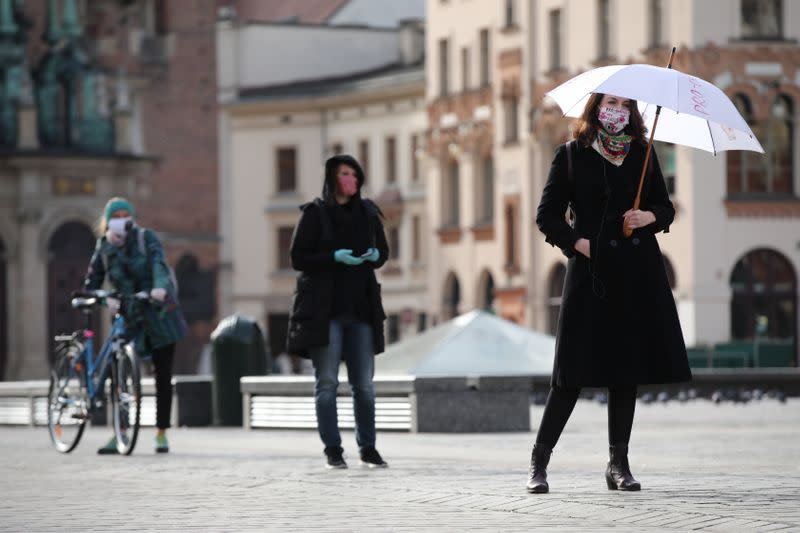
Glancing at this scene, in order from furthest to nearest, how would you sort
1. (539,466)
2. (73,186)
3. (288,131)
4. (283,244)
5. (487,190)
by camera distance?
(283,244) < (288,131) < (73,186) < (487,190) < (539,466)

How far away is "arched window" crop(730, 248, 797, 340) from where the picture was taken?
57281 millimetres

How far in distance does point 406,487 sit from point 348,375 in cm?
242

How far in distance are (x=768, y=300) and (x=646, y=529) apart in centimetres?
4870

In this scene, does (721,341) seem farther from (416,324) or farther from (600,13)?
(416,324)

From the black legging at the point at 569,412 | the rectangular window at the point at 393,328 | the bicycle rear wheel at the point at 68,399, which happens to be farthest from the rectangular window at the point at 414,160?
the black legging at the point at 569,412

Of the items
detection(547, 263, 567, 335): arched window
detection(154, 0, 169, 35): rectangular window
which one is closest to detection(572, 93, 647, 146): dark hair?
detection(547, 263, 567, 335): arched window

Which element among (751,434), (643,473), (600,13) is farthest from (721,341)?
(643,473)

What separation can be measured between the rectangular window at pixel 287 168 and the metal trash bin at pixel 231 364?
180 ft

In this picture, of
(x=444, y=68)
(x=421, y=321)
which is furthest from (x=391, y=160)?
(x=421, y=321)

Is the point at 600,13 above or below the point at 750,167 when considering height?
above

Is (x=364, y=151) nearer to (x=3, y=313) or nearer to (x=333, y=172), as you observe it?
(x=3, y=313)

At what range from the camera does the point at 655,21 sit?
192ft

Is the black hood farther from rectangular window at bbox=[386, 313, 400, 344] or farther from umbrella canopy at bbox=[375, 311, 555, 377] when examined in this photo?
rectangular window at bbox=[386, 313, 400, 344]

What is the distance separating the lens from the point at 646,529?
31.4 ft
